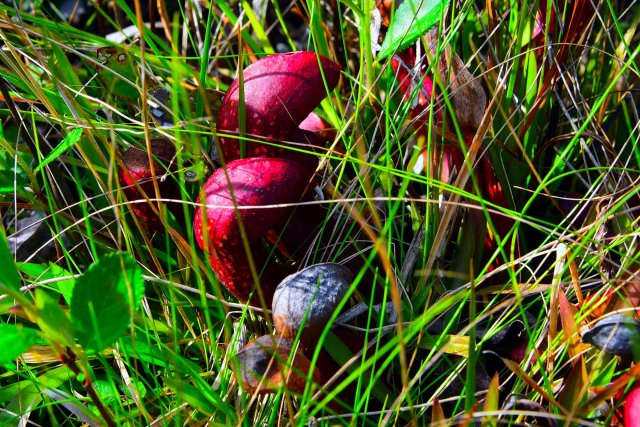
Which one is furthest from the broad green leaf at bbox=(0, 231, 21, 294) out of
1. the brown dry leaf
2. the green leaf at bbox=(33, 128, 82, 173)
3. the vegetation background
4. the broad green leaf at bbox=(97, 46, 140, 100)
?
the brown dry leaf

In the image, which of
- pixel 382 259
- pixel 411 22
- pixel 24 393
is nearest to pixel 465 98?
pixel 411 22

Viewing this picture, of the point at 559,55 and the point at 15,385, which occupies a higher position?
the point at 559,55

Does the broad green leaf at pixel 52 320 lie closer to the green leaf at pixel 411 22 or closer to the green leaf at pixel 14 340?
the green leaf at pixel 14 340

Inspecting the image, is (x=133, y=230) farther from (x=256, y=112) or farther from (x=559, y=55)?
(x=559, y=55)

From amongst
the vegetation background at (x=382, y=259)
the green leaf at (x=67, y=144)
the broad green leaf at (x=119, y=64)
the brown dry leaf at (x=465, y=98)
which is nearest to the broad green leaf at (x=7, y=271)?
the vegetation background at (x=382, y=259)

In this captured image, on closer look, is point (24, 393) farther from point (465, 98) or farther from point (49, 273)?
point (465, 98)

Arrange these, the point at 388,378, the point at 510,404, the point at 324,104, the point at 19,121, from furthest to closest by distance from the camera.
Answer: the point at 324,104 < the point at 19,121 < the point at 388,378 < the point at 510,404

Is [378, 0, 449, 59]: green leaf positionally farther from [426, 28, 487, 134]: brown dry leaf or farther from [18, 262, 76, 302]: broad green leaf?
[18, 262, 76, 302]: broad green leaf

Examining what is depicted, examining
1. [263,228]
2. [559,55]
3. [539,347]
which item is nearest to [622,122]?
[559,55]
